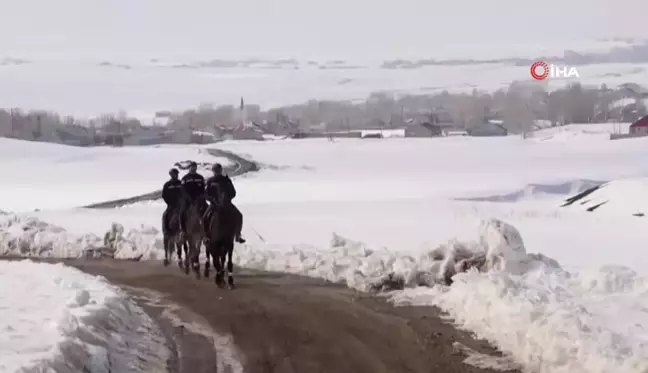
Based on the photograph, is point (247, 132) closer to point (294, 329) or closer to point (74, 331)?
point (294, 329)

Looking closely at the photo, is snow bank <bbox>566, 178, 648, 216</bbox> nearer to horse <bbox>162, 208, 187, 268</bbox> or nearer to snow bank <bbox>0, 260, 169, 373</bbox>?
horse <bbox>162, 208, 187, 268</bbox>

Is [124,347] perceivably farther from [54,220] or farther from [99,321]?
[54,220]

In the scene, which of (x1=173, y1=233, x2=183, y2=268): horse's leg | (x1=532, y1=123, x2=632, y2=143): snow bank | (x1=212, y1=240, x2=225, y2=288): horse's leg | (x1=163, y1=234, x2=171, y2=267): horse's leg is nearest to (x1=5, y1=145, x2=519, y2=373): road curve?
(x1=212, y1=240, x2=225, y2=288): horse's leg

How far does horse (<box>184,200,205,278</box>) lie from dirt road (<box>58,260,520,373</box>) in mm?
664

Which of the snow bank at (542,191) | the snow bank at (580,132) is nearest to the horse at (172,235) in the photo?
the snow bank at (542,191)

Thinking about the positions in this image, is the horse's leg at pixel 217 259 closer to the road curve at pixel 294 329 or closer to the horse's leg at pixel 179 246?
the road curve at pixel 294 329

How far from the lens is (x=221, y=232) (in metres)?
12.5

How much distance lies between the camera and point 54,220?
747 inches

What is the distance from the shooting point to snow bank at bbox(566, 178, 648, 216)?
46.2 feet

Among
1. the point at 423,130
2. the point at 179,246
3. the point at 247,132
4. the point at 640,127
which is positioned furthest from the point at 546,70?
the point at 179,246

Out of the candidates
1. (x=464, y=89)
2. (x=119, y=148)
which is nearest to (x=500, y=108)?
(x=464, y=89)

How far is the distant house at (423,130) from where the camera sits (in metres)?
15.9

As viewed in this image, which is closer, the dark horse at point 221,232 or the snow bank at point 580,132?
the dark horse at point 221,232

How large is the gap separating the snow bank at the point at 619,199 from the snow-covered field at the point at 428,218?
0.21 ft
